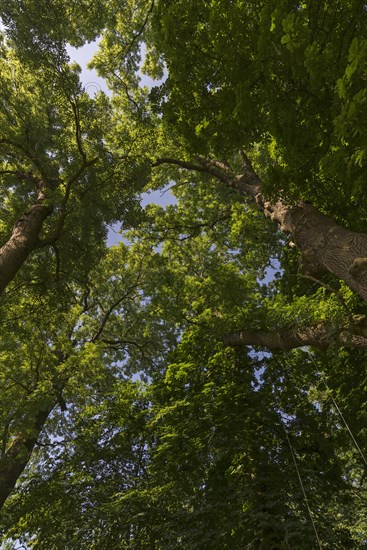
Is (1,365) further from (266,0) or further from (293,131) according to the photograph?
(266,0)

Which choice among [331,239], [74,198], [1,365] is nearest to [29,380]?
[1,365]

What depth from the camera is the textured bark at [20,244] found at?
627 centimetres

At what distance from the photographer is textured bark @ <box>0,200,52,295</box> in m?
6.27

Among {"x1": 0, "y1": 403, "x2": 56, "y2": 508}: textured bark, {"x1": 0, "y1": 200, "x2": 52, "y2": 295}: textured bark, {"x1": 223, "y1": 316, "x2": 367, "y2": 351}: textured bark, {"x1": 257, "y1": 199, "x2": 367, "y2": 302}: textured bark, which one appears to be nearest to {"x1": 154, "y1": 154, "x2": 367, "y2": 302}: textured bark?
{"x1": 257, "y1": 199, "x2": 367, "y2": 302}: textured bark

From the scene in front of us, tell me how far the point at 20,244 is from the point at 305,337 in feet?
17.3

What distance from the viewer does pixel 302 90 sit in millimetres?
4098

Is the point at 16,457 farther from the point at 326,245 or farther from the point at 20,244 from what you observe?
the point at 326,245

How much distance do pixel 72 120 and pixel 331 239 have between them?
6.64 meters

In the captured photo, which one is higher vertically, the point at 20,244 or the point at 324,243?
the point at 20,244

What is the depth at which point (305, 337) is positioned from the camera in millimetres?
5586

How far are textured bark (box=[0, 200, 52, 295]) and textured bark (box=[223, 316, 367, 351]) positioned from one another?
13.7 feet

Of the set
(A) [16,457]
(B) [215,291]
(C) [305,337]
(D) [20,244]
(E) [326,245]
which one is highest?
(B) [215,291]

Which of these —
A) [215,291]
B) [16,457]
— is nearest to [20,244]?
[215,291]

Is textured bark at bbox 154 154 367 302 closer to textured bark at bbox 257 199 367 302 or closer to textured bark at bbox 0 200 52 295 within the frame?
textured bark at bbox 257 199 367 302
